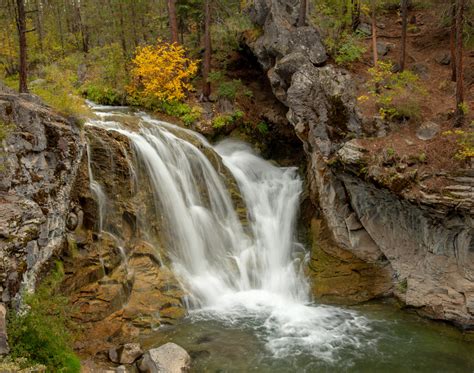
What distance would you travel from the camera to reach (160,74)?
61.7 ft

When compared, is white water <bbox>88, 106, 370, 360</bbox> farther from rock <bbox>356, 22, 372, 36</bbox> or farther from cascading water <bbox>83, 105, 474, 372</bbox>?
rock <bbox>356, 22, 372, 36</bbox>

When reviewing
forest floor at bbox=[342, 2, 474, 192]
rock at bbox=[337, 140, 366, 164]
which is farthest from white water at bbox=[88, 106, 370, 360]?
forest floor at bbox=[342, 2, 474, 192]

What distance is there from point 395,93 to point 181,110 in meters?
9.08

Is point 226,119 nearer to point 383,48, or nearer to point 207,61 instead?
point 207,61

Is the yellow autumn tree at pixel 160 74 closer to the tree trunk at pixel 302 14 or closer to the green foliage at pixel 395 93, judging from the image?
the tree trunk at pixel 302 14

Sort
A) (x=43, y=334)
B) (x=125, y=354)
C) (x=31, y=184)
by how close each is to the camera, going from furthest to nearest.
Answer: (x=125, y=354) < (x=31, y=184) < (x=43, y=334)

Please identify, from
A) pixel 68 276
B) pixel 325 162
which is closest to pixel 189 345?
pixel 68 276

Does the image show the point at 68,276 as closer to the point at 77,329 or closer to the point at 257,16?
the point at 77,329

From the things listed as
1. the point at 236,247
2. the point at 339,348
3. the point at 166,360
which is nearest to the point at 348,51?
the point at 236,247

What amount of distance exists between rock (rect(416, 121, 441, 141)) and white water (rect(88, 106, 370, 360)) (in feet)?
16.4

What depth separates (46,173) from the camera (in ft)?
29.8

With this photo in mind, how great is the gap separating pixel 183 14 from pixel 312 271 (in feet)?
53.6

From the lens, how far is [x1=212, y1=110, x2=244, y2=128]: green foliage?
60.1 feet

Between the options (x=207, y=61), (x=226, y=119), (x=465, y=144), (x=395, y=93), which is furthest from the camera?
(x=207, y=61)
